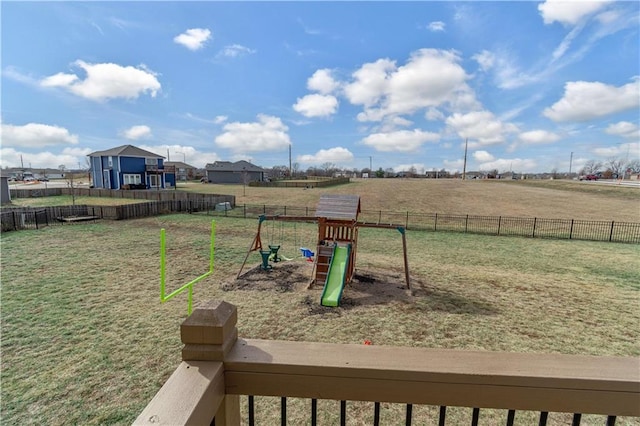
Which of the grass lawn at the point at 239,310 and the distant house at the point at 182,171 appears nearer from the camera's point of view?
the grass lawn at the point at 239,310

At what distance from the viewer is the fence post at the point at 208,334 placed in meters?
1.28

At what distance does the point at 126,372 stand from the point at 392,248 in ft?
37.4

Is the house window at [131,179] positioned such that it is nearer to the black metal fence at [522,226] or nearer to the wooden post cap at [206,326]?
the black metal fence at [522,226]

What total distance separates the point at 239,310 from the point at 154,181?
41.5 m

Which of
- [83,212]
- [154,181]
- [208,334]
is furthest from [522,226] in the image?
[154,181]

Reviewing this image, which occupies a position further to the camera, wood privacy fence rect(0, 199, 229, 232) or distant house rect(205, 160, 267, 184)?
distant house rect(205, 160, 267, 184)

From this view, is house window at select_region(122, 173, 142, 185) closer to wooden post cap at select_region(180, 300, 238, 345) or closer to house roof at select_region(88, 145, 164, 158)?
house roof at select_region(88, 145, 164, 158)

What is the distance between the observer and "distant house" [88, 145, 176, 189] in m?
38.3

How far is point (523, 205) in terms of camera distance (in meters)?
30.0

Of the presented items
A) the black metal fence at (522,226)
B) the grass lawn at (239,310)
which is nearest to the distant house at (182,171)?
the black metal fence at (522,226)

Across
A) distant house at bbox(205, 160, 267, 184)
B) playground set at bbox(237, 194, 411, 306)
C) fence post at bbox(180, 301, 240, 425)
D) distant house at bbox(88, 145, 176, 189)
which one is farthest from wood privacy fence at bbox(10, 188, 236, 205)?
distant house at bbox(205, 160, 267, 184)

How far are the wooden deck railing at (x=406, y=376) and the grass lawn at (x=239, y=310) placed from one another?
3.11 metres

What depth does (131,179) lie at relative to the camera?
39.4 metres

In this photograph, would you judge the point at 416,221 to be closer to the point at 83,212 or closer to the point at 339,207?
the point at 339,207
